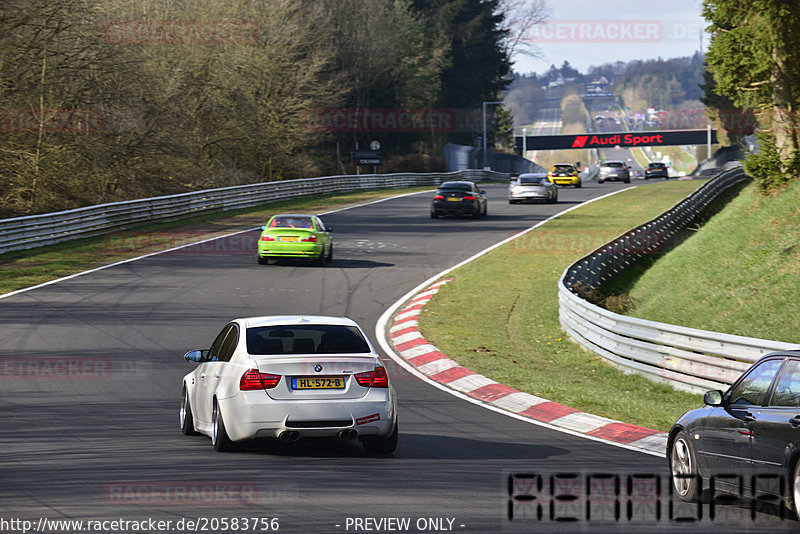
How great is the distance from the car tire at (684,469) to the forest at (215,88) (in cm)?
3125

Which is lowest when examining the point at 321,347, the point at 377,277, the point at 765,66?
the point at 377,277

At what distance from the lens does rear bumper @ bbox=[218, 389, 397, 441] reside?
955cm

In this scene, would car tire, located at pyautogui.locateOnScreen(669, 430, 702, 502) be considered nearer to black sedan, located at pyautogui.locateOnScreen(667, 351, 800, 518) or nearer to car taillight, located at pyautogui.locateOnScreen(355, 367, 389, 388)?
black sedan, located at pyautogui.locateOnScreen(667, 351, 800, 518)

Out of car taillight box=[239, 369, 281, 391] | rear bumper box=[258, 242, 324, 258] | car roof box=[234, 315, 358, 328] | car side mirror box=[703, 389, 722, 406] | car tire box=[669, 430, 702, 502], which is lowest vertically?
rear bumper box=[258, 242, 324, 258]

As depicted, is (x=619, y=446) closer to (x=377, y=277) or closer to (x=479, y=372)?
(x=479, y=372)

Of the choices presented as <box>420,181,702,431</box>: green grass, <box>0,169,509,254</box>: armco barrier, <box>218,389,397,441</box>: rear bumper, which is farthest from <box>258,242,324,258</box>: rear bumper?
<box>218,389,397,441</box>: rear bumper

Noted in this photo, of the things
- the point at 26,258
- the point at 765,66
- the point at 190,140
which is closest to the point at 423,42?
the point at 190,140

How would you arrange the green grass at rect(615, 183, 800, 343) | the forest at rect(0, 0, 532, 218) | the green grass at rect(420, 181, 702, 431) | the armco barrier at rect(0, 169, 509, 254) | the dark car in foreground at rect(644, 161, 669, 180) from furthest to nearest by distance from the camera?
the dark car in foreground at rect(644, 161, 669, 180) → the forest at rect(0, 0, 532, 218) → the armco barrier at rect(0, 169, 509, 254) → the green grass at rect(615, 183, 800, 343) → the green grass at rect(420, 181, 702, 431)

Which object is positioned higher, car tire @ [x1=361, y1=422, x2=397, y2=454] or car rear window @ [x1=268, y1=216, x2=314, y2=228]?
car rear window @ [x1=268, y1=216, x2=314, y2=228]

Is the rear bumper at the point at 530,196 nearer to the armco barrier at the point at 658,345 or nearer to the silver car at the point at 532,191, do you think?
the silver car at the point at 532,191

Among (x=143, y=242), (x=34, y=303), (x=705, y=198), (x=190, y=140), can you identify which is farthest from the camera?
(x=190, y=140)

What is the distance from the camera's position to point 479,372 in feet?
52.7

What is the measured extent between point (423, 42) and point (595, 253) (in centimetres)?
6616

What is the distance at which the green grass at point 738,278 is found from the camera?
22078 millimetres
